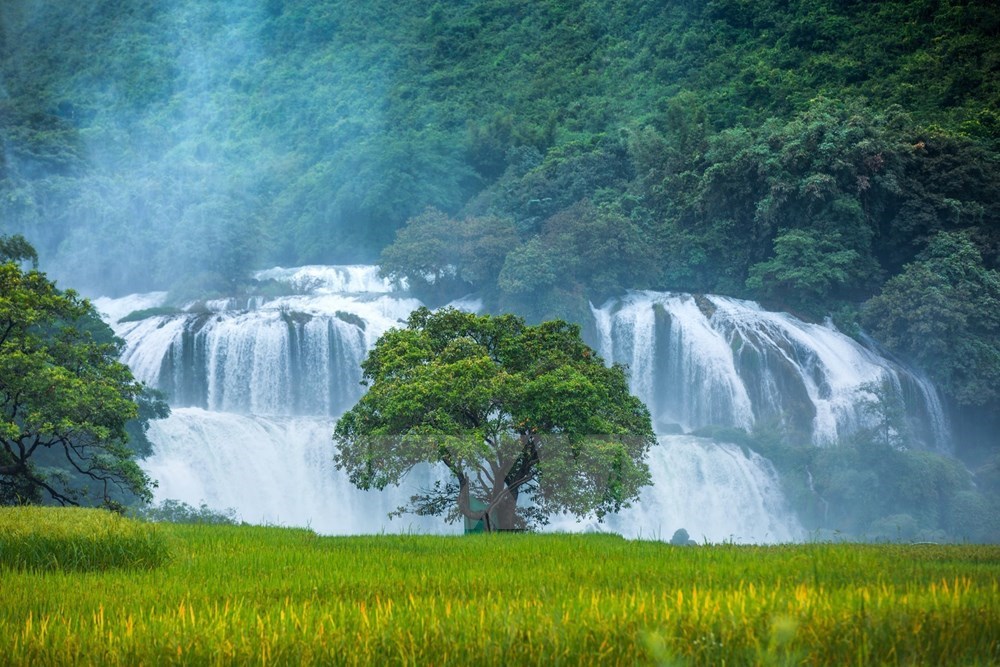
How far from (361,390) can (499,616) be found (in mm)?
41082

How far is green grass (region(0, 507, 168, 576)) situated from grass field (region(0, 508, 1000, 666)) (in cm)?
30

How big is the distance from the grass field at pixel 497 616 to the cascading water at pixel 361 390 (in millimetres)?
25080

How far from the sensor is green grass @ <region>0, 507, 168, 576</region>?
9.79 m

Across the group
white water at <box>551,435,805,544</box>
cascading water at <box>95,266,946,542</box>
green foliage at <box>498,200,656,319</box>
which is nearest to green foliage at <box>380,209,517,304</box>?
cascading water at <box>95,266,946,542</box>

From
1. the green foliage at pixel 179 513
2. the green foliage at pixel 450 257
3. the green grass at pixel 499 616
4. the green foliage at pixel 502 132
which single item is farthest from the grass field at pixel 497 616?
the green foliage at pixel 502 132

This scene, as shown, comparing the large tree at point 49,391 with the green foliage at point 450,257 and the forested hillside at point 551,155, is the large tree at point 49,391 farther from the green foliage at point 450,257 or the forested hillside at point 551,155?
the green foliage at point 450,257

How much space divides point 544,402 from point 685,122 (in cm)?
5195

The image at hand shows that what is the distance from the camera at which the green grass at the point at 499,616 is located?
15.3ft

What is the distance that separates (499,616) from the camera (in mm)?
5383

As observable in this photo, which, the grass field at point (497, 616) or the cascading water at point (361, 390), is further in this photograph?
the cascading water at point (361, 390)

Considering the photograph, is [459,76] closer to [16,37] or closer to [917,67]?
[917,67]

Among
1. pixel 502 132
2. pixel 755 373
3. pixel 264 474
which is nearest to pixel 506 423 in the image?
pixel 264 474

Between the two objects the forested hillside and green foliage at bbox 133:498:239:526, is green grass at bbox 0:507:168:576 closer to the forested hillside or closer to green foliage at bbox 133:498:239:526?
green foliage at bbox 133:498:239:526

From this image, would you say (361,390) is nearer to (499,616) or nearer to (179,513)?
(179,513)
